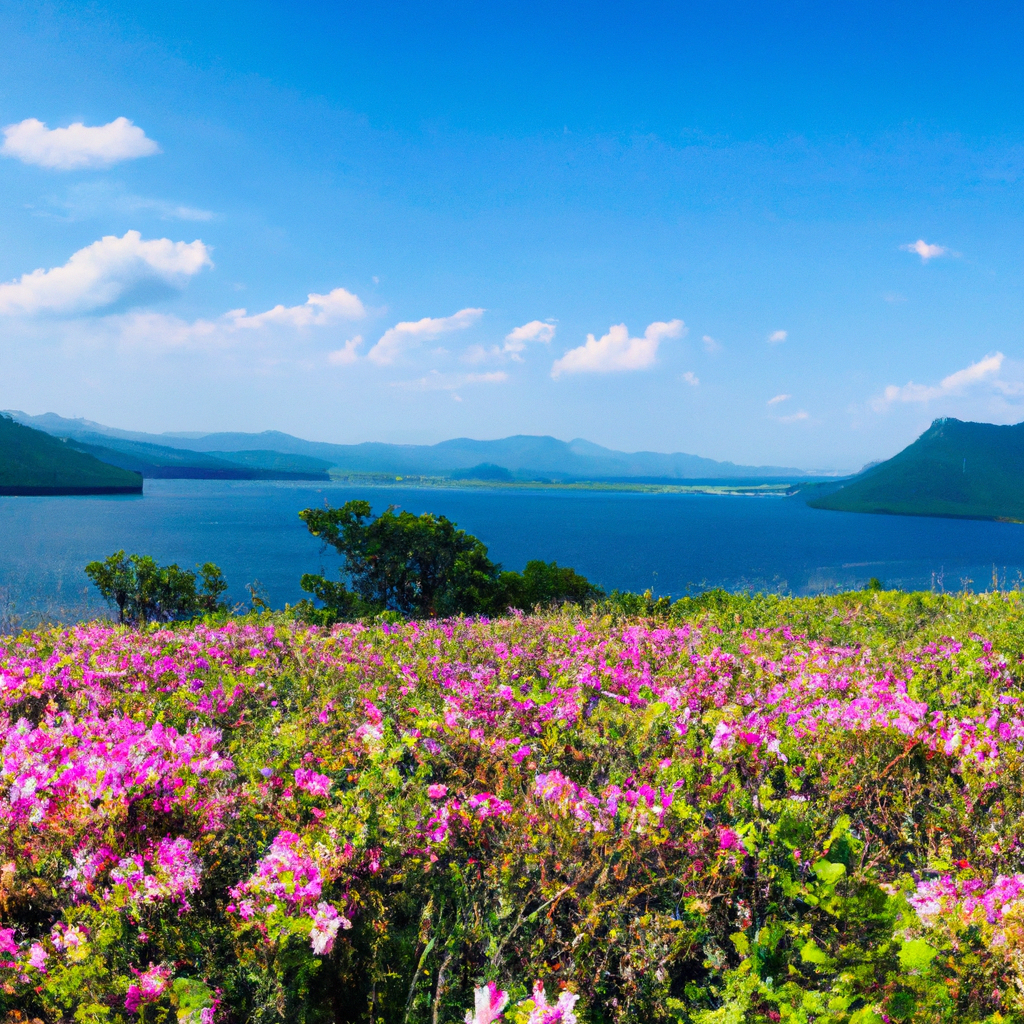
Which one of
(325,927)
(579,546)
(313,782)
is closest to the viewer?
(325,927)

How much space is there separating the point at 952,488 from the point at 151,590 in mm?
205488

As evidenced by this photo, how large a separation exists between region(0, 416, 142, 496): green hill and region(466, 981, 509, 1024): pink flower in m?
181

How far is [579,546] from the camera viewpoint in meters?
83.4

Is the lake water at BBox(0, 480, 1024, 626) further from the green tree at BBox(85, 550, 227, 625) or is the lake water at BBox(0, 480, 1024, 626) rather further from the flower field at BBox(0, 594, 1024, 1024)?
the flower field at BBox(0, 594, 1024, 1024)

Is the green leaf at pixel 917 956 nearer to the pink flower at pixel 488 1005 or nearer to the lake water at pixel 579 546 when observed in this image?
the pink flower at pixel 488 1005

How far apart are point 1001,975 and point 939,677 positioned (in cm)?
303

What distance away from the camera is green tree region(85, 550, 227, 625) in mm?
18438

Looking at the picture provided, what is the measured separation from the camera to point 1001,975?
1.92 metres

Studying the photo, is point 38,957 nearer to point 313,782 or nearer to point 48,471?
point 313,782

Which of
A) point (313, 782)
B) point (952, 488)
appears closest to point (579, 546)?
point (313, 782)

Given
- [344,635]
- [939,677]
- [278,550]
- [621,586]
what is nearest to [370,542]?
[344,635]

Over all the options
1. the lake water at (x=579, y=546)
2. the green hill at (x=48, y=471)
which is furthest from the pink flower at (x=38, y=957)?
the green hill at (x=48, y=471)

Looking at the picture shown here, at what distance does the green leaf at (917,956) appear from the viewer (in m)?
1.72

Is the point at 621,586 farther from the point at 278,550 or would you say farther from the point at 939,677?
the point at 939,677
